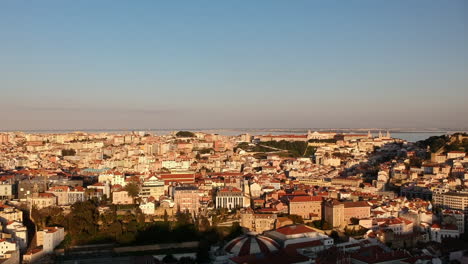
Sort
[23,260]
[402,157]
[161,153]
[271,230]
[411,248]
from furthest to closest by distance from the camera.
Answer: [161,153] → [402,157] → [271,230] → [411,248] → [23,260]

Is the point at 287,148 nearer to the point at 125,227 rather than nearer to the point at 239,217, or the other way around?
the point at 239,217

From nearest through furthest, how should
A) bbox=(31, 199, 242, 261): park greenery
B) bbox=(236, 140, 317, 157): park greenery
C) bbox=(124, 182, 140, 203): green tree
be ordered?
bbox=(31, 199, 242, 261): park greenery
bbox=(124, 182, 140, 203): green tree
bbox=(236, 140, 317, 157): park greenery

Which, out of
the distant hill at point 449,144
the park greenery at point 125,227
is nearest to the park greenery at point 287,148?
the distant hill at point 449,144

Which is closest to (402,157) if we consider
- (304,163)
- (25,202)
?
(304,163)

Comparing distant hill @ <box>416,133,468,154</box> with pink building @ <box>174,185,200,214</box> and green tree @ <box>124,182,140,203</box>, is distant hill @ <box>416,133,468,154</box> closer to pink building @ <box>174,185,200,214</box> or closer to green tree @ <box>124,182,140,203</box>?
pink building @ <box>174,185,200,214</box>

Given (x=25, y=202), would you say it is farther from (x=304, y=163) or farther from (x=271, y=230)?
(x=304, y=163)

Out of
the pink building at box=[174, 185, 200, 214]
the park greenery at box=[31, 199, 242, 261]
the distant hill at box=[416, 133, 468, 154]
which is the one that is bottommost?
the park greenery at box=[31, 199, 242, 261]

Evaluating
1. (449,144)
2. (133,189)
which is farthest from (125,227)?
(449,144)

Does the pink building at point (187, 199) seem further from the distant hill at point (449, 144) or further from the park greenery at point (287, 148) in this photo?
the park greenery at point (287, 148)

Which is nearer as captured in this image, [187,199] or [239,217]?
[239,217]

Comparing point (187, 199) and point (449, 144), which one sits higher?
point (449, 144)

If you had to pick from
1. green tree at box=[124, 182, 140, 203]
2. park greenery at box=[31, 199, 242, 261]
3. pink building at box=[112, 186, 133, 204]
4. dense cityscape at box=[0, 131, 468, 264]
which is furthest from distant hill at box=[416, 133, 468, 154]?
pink building at box=[112, 186, 133, 204]
